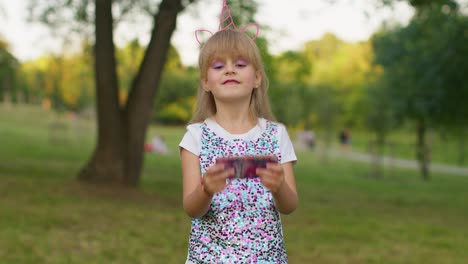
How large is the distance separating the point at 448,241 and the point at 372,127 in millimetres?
18667

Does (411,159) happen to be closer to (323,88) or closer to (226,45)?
(323,88)

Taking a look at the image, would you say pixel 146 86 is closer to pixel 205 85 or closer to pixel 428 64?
pixel 205 85

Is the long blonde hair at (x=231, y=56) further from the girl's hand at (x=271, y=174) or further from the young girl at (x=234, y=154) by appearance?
the girl's hand at (x=271, y=174)

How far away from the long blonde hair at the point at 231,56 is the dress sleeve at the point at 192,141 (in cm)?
13

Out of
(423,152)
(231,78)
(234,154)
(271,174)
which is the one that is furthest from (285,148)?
(423,152)

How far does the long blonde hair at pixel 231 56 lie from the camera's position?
8.41ft

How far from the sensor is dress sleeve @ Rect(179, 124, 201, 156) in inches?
99.6

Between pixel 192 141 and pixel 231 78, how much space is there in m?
0.32

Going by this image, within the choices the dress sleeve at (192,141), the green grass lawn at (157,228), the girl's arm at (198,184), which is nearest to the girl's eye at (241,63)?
the dress sleeve at (192,141)

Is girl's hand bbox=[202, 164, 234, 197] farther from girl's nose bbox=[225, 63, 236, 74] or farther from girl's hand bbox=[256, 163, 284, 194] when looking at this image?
girl's nose bbox=[225, 63, 236, 74]

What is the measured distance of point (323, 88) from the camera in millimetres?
35094

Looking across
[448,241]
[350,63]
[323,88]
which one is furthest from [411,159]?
[448,241]

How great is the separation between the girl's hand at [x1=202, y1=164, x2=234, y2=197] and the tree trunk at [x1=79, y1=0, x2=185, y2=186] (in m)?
9.18

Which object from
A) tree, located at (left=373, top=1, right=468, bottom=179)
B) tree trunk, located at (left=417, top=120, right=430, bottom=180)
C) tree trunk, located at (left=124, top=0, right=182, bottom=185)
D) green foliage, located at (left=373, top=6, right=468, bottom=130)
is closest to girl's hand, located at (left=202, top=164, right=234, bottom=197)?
tree trunk, located at (left=124, top=0, right=182, bottom=185)
